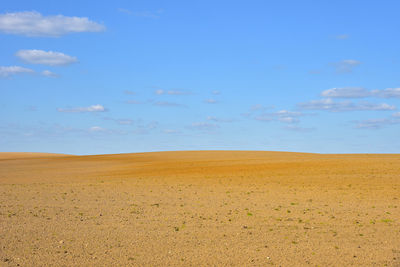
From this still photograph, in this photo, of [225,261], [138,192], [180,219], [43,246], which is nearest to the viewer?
[225,261]

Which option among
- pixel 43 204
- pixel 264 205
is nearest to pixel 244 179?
pixel 264 205

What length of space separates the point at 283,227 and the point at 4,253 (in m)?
8.60

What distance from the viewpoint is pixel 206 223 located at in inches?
648

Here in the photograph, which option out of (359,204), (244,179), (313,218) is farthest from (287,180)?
(313,218)

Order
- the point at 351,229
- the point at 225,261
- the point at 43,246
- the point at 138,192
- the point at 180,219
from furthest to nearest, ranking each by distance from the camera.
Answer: the point at 138,192, the point at 180,219, the point at 351,229, the point at 43,246, the point at 225,261

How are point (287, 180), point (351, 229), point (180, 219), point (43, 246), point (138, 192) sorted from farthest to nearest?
point (287, 180) < point (138, 192) < point (180, 219) < point (351, 229) < point (43, 246)

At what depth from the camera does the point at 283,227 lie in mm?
15680

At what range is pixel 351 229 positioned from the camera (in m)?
15.4

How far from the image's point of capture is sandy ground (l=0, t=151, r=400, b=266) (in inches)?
462

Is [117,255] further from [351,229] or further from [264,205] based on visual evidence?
[264,205]

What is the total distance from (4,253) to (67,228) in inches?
141

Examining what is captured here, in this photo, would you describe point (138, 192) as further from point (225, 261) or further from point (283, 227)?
point (225, 261)

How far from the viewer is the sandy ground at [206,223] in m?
11.7

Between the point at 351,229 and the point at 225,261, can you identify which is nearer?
the point at 225,261
